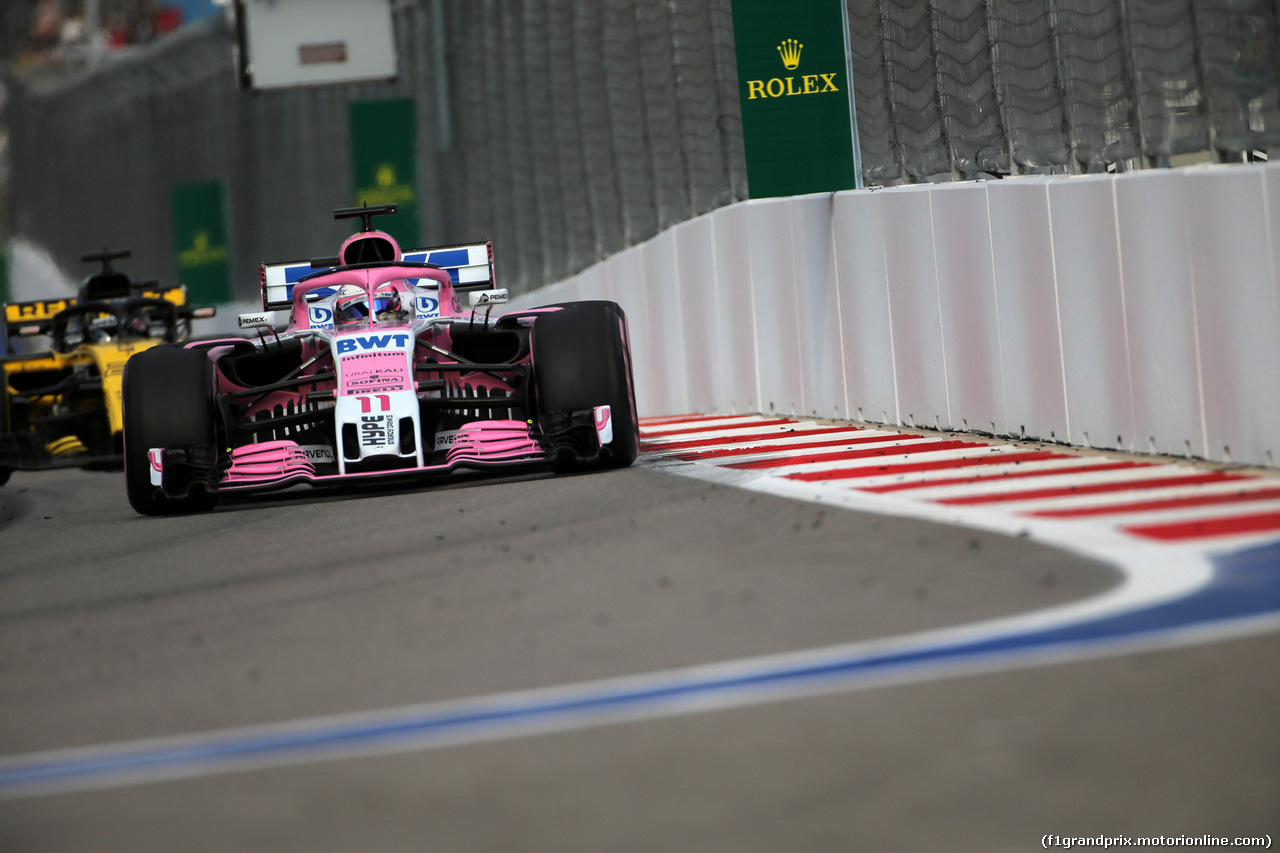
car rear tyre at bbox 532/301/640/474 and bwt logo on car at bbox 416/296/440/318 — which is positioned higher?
bwt logo on car at bbox 416/296/440/318

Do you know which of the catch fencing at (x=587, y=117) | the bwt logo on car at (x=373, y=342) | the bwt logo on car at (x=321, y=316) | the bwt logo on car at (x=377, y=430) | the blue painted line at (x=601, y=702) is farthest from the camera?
the bwt logo on car at (x=321, y=316)

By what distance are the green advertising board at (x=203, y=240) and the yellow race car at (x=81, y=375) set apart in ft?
52.2

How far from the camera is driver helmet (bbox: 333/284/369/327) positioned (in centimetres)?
990

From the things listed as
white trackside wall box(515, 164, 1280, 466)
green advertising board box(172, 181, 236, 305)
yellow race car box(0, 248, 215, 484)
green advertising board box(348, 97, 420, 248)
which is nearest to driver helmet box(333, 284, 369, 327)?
white trackside wall box(515, 164, 1280, 466)

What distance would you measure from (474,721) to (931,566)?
185cm

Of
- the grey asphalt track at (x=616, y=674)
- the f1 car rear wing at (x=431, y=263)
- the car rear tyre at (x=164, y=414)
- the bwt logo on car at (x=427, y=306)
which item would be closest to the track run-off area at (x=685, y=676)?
the grey asphalt track at (x=616, y=674)

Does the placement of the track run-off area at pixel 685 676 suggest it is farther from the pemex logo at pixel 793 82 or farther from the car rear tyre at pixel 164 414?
the pemex logo at pixel 793 82

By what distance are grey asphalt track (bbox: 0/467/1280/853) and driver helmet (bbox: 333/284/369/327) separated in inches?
104

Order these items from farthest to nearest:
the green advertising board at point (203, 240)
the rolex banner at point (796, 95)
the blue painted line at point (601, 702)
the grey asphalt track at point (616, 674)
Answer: the green advertising board at point (203, 240), the rolex banner at point (796, 95), the blue painted line at point (601, 702), the grey asphalt track at point (616, 674)

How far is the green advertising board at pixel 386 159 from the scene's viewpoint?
84.7 ft

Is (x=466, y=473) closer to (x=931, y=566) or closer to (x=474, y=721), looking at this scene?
(x=931, y=566)

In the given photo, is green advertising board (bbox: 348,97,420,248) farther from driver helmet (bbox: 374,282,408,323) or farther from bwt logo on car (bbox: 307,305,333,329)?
driver helmet (bbox: 374,282,408,323)

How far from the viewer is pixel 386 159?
26188 millimetres

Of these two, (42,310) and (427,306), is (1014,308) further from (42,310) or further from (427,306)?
(42,310)
